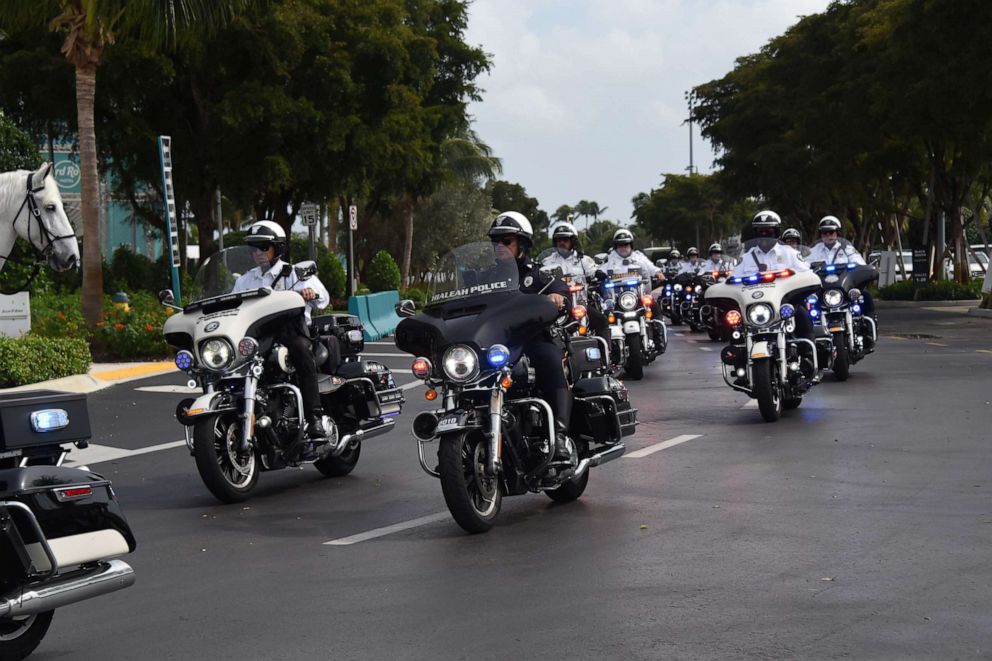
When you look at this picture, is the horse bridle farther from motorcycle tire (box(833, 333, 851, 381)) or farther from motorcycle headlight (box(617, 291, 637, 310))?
motorcycle tire (box(833, 333, 851, 381))

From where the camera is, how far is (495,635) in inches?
229

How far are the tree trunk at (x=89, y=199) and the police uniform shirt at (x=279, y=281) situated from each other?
13.9 metres

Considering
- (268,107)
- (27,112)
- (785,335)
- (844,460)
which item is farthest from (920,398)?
(27,112)

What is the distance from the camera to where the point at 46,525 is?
5379mm

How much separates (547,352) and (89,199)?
16988 millimetres

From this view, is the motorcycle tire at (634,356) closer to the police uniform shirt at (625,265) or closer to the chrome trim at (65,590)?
the police uniform shirt at (625,265)

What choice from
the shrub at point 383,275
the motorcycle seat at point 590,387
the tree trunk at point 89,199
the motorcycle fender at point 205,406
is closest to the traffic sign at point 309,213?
the tree trunk at point 89,199

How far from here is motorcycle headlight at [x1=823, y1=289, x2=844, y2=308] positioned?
16547 mm

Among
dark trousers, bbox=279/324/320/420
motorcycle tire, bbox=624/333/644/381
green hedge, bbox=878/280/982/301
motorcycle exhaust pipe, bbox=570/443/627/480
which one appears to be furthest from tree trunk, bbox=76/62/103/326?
green hedge, bbox=878/280/982/301

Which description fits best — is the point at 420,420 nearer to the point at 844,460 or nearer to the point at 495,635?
the point at 495,635

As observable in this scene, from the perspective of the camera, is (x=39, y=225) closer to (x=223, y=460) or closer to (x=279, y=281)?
(x=279, y=281)

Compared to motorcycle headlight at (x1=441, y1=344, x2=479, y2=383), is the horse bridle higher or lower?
higher

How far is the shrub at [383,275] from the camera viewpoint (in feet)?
153

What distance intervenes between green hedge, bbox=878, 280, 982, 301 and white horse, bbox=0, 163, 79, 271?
34599mm
